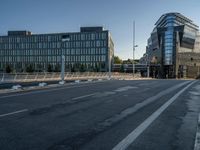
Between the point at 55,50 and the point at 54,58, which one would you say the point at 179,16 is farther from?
the point at 54,58

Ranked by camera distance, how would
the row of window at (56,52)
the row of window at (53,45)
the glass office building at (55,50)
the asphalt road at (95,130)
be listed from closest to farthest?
the asphalt road at (95,130), the glass office building at (55,50), the row of window at (53,45), the row of window at (56,52)

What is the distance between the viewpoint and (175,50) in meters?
121

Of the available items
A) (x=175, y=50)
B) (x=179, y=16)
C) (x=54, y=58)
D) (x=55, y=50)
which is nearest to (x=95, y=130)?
(x=175, y=50)

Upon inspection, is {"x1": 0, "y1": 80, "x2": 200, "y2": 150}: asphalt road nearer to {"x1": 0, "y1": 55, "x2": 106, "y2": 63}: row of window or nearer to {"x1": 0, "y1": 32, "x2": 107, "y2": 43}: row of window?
{"x1": 0, "y1": 32, "x2": 107, "y2": 43}: row of window

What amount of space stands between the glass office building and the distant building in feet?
112

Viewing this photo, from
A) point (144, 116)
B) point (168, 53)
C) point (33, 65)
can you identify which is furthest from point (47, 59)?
point (144, 116)

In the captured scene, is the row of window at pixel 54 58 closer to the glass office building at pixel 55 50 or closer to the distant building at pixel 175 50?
the glass office building at pixel 55 50

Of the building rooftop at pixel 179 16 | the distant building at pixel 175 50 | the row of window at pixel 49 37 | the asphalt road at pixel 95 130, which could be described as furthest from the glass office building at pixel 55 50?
the asphalt road at pixel 95 130

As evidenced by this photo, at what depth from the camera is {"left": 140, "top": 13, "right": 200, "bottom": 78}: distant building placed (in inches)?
4793

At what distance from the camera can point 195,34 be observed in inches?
5344

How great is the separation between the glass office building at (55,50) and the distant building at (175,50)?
3417 centimetres

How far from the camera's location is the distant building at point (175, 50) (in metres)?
122

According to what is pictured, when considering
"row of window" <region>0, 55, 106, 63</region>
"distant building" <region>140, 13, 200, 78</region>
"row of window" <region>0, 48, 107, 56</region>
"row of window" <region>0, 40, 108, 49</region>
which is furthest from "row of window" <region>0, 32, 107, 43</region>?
"distant building" <region>140, 13, 200, 78</region>

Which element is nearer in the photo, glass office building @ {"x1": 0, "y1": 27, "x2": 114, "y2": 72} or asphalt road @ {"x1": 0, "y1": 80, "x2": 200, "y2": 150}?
asphalt road @ {"x1": 0, "y1": 80, "x2": 200, "y2": 150}
